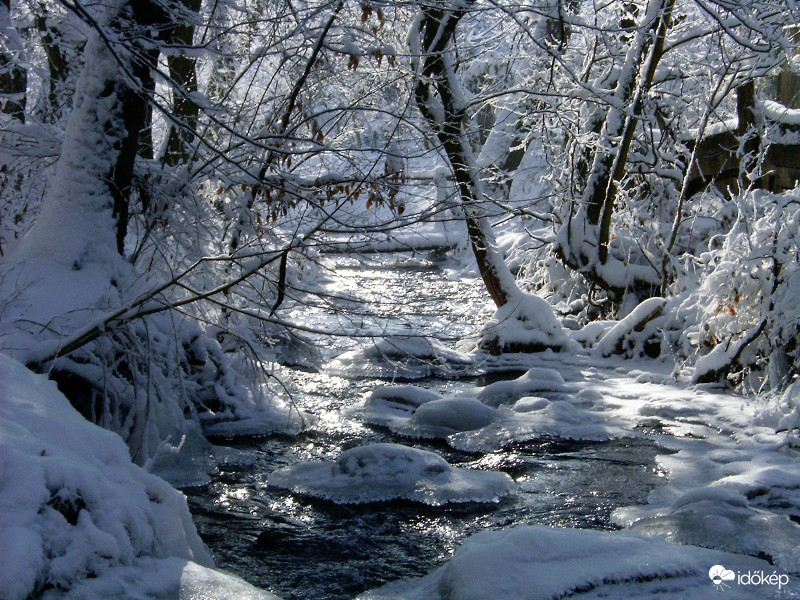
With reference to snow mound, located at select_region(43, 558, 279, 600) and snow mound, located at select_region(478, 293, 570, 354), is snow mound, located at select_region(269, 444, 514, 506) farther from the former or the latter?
snow mound, located at select_region(478, 293, 570, 354)

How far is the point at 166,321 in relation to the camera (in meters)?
5.80

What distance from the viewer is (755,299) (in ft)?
21.9

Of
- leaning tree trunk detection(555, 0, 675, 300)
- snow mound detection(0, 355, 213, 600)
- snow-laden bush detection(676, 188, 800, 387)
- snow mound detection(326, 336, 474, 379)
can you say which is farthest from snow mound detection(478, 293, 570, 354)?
snow mound detection(0, 355, 213, 600)

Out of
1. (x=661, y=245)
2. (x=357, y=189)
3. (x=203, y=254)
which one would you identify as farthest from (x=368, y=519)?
(x=661, y=245)

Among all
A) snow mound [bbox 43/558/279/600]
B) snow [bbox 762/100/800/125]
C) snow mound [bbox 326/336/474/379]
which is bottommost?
snow mound [bbox 326/336/474/379]

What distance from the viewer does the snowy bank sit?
7.81 feet

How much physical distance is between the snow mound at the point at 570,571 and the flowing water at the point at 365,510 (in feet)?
1.18

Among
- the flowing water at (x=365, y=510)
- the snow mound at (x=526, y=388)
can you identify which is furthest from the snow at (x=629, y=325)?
the flowing water at (x=365, y=510)

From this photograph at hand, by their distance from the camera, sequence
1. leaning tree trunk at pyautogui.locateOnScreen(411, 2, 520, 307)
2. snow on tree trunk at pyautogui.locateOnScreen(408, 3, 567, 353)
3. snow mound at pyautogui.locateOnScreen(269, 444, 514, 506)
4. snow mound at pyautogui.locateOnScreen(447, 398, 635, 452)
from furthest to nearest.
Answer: snow on tree trunk at pyautogui.locateOnScreen(408, 3, 567, 353), leaning tree trunk at pyautogui.locateOnScreen(411, 2, 520, 307), snow mound at pyautogui.locateOnScreen(447, 398, 635, 452), snow mound at pyautogui.locateOnScreen(269, 444, 514, 506)

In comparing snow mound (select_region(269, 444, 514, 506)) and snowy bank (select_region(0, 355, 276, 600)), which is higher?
snowy bank (select_region(0, 355, 276, 600))

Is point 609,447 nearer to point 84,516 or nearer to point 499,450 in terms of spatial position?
point 499,450

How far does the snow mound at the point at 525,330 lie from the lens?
9516 millimetres

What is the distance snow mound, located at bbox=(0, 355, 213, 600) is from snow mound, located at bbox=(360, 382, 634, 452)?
2.96 metres

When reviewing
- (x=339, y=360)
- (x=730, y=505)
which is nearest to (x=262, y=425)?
(x=339, y=360)
